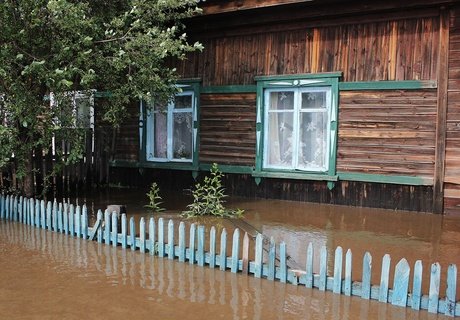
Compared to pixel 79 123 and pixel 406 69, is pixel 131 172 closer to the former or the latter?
pixel 79 123

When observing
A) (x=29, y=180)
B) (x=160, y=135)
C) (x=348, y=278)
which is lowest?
(x=348, y=278)

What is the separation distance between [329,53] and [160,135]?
512 cm

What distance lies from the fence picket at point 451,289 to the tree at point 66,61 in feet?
19.7

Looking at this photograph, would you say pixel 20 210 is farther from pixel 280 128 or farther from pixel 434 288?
pixel 434 288

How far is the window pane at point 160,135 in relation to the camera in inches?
528

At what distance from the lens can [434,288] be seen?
4664mm

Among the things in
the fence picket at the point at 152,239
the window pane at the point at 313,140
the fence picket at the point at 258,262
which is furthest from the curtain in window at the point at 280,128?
the fence picket at the point at 258,262

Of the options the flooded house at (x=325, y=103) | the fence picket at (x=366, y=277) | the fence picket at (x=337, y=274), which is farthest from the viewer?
the flooded house at (x=325, y=103)

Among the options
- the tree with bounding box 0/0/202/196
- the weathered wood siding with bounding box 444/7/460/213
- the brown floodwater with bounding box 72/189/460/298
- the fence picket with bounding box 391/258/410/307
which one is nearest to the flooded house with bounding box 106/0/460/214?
the weathered wood siding with bounding box 444/7/460/213

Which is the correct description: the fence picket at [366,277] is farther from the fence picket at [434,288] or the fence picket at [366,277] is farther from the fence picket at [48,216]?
the fence picket at [48,216]

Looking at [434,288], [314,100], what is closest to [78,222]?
[434,288]

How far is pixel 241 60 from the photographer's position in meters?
11.9

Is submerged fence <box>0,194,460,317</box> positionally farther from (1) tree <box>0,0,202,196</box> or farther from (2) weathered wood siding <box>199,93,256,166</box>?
(2) weathered wood siding <box>199,93,256,166</box>

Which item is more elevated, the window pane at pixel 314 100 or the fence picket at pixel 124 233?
the window pane at pixel 314 100
